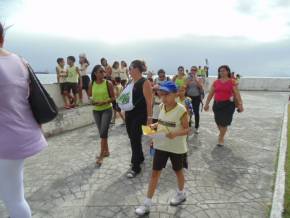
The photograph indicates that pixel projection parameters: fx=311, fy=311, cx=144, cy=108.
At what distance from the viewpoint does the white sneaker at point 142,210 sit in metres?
4.14

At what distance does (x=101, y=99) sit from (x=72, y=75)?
527 cm

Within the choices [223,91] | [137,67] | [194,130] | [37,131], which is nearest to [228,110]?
[223,91]

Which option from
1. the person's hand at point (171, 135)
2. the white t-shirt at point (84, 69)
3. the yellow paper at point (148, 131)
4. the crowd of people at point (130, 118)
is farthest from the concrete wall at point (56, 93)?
the person's hand at point (171, 135)

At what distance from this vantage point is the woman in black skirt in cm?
740

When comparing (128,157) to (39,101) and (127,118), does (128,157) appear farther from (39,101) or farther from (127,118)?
(39,101)

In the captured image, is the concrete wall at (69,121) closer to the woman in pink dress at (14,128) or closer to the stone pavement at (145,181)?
the stone pavement at (145,181)

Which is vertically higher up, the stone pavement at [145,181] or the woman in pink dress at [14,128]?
the woman in pink dress at [14,128]

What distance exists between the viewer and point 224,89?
7.46 m

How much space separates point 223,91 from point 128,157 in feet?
9.11

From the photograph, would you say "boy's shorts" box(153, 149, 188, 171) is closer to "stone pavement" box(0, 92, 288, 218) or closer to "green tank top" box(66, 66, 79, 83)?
"stone pavement" box(0, 92, 288, 218)

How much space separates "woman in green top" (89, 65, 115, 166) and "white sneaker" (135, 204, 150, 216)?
226 cm

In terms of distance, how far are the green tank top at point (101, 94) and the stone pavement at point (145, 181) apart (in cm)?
116

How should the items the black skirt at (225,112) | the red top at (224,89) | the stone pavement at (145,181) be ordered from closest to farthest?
the stone pavement at (145,181) → the red top at (224,89) → the black skirt at (225,112)

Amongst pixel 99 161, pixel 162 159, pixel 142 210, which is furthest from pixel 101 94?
pixel 142 210
